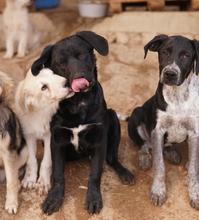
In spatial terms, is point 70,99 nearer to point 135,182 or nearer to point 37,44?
point 135,182

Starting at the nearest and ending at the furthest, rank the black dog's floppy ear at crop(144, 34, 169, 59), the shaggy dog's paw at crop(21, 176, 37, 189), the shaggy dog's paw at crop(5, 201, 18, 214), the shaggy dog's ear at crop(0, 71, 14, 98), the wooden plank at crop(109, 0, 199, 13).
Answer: the shaggy dog's ear at crop(0, 71, 14, 98)
the shaggy dog's paw at crop(5, 201, 18, 214)
the black dog's floppy ear at crop(144, 34, 169, 59)
the shaggy dog's paw at crop(21, 176, 37, 189)
the wooden plank at crop(109, 0, 199, 13)

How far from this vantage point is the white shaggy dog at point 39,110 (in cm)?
358

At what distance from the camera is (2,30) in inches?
334

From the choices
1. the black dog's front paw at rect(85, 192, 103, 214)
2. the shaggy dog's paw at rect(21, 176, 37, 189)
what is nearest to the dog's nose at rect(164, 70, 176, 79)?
the black dog's front paw at rect(85, 192, 103, 214)

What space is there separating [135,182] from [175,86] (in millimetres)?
1243

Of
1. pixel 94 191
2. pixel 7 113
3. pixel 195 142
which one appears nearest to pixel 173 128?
pixel 195 142

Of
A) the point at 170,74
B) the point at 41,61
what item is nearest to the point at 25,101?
the point at 41,61

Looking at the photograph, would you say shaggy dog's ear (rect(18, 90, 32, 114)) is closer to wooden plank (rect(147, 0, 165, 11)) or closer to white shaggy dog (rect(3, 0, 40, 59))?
white shaggy dog (rect(3, 0, 40, 59))

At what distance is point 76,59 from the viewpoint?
3467 millimetres

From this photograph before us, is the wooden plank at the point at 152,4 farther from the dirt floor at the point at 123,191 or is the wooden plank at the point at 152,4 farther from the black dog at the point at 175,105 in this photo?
the black dog at the point at 175,105

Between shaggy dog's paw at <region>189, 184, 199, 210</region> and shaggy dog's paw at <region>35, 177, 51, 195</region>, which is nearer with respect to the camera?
shaggy dog's paw at <region>189, 184, 199, 210</region>

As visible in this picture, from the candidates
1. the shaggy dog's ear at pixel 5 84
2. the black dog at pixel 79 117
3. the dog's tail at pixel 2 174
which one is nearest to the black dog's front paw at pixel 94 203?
the black dog at pixel 79 117

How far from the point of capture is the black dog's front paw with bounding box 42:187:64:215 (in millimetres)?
3601

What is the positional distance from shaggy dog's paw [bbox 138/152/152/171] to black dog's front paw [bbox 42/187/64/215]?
3.80 ft
